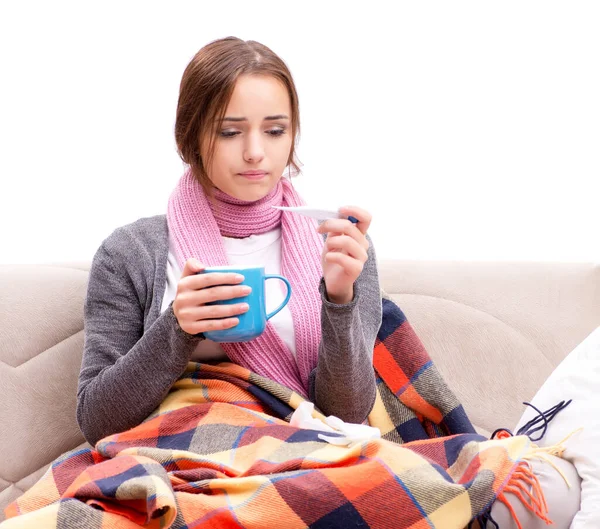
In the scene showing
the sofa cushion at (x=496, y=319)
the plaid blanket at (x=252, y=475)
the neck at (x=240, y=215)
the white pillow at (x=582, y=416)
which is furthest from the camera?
the sofa cushion at (x=496, y=319)

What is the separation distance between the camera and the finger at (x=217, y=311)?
1.24 m

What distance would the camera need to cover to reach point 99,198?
2102mm

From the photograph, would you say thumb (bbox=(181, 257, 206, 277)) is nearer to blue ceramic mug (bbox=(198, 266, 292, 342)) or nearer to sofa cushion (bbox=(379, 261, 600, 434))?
blue ceramic mug (bbox=(198, 266, 292, 342))

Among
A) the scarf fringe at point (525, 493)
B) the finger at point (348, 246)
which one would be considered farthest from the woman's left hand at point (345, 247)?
the scarf fringe at point (525, 493)

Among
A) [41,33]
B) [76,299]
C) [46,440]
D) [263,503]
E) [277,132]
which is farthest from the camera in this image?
[41,33]

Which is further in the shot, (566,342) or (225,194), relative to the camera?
(566,342)

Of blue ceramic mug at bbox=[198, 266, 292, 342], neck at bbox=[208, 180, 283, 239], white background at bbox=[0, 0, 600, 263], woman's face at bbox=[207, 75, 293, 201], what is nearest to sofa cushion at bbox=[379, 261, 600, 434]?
white background at bbox=[0, 0, 600, 263]

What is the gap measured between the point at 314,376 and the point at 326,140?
0.84m

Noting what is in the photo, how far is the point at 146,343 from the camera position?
137 centimetres

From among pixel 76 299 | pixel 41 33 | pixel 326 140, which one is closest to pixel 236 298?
pixel 76 299

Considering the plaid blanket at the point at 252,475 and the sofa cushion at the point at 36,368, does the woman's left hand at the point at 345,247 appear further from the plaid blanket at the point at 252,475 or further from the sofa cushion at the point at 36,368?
the sofa cushion at the point at 36,368

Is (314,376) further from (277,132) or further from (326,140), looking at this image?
(326,140)

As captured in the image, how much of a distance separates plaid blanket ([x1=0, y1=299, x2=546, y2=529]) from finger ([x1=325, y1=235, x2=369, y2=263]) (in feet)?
0.98

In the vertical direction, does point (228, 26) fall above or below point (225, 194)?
above
